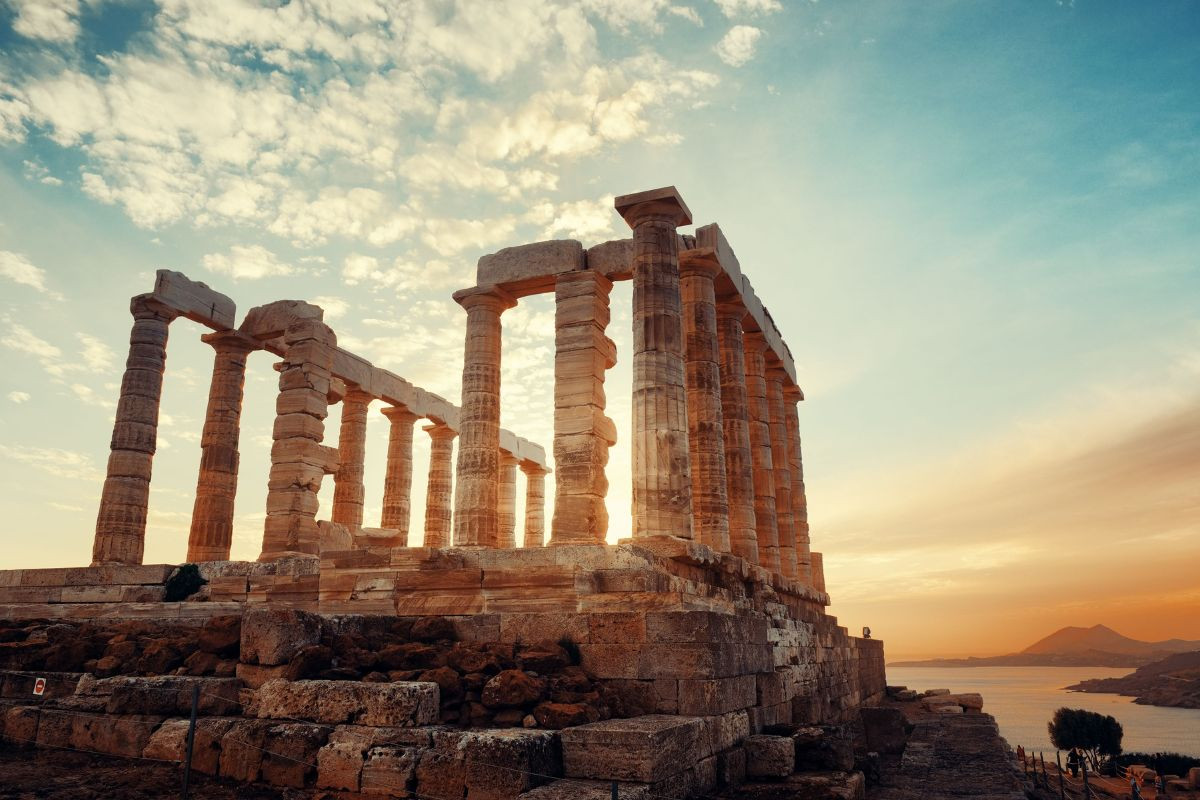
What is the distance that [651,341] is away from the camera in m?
16.1

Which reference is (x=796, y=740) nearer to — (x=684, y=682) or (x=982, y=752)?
(x=684, y=682)

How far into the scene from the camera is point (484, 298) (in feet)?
62.3

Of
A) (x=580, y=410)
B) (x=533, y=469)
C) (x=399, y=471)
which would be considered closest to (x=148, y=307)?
(x=399, y=471)

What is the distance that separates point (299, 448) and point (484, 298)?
664 centimetres

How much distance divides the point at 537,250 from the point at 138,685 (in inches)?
489

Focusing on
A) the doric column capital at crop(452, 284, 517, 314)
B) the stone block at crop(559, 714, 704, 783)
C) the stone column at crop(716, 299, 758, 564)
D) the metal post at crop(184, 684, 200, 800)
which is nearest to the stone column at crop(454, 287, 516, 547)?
the doric column capital at crop(452, 284, 517, 314)

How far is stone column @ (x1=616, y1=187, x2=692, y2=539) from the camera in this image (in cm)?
1541

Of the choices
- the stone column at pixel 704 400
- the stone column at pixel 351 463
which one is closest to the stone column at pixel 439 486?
the stone column at pixel 351 463

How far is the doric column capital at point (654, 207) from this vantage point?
16500 millimetres

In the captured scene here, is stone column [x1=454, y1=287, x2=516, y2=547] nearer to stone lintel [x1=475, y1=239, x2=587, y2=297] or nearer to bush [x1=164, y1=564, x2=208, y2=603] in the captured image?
stone lintel [x1=475, y1=239, x2=587, y2=297]

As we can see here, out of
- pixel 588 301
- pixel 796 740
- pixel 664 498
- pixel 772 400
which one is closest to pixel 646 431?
pixel 664 498

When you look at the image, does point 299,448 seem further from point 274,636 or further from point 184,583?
point 274,636

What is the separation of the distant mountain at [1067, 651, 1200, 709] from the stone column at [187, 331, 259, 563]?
361 feet

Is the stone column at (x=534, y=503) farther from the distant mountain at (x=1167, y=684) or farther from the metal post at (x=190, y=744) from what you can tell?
the distant mountain at (x=1167, y=684)
